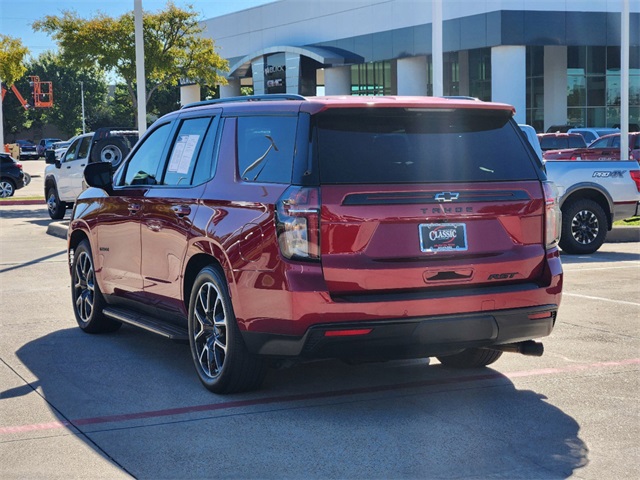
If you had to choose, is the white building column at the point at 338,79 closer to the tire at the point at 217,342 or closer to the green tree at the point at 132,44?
the green tree at the point at 132,44

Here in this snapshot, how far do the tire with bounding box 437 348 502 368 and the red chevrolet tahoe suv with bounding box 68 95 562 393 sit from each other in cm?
56

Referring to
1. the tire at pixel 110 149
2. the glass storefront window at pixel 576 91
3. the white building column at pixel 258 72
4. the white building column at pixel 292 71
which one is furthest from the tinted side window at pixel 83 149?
the white building column at pixel 258 72

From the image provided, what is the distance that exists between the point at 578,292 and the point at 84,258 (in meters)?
5.42

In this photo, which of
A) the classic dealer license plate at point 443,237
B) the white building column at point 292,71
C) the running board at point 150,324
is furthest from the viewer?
the white building column at point 292,71

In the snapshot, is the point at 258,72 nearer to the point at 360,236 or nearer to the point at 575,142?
the point at 575,142

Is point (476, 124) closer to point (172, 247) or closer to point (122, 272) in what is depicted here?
point (172, 247)

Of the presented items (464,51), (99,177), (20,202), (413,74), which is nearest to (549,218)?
(99,177)

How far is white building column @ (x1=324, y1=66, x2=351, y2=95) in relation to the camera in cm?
5828

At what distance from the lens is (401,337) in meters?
5.85

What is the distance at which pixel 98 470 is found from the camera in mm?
5070

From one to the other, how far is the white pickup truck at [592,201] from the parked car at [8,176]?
73.6 ft

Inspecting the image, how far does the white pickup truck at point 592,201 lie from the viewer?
50.5 ft

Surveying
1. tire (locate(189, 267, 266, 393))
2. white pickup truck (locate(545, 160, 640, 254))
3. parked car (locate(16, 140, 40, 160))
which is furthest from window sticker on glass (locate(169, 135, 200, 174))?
parked car (locate(16, 140, 40, 160))

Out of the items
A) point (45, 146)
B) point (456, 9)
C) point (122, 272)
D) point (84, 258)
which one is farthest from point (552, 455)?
point (45, 146)
